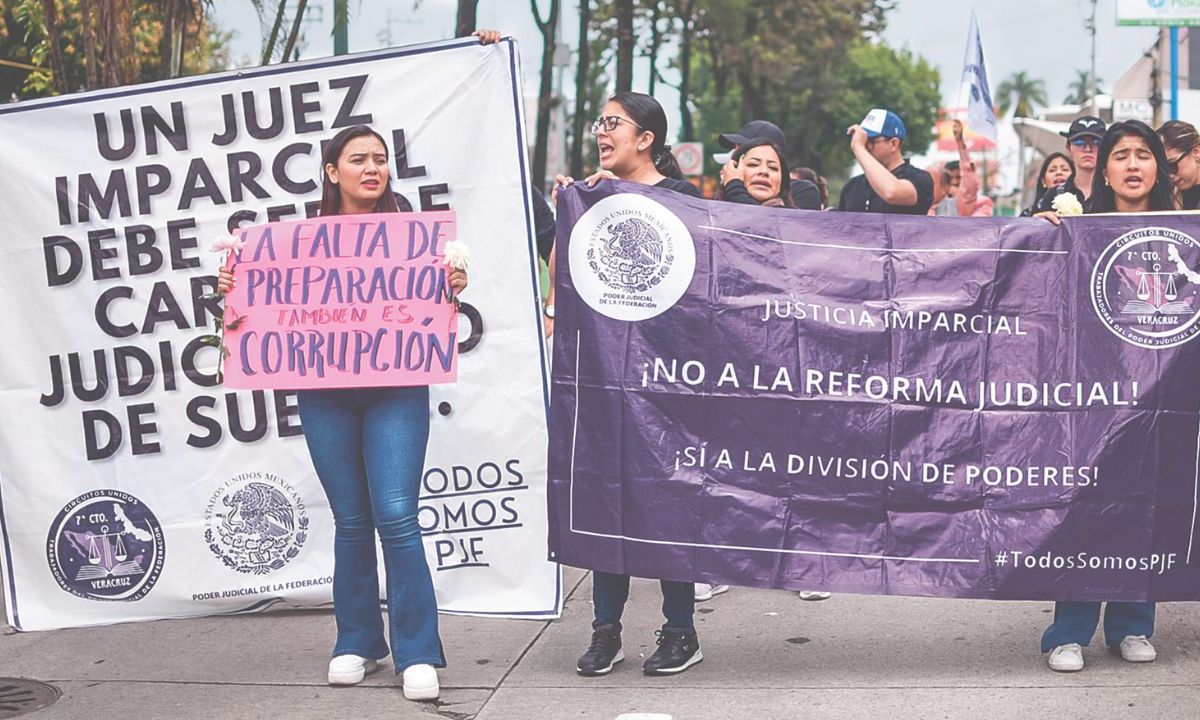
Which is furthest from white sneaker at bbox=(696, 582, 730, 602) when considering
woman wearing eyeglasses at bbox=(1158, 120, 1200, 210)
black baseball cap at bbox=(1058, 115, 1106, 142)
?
black baseball cap at bbox=(1058, 115, 1106, 142)

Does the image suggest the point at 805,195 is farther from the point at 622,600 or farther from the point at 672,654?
the point at 672,654

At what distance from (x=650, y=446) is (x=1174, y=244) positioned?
6.13 ft

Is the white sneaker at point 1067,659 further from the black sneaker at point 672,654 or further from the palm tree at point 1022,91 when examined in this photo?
the palm tree at point 1022,91

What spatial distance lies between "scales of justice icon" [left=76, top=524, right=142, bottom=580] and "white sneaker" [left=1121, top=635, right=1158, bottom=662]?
3630mm

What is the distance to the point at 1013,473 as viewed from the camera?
200 inches

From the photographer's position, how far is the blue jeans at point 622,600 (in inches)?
208

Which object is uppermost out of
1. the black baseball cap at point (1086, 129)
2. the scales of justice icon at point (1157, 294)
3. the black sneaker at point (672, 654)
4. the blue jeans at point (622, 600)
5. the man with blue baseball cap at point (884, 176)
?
the black baseball cap at point (1086, 129)

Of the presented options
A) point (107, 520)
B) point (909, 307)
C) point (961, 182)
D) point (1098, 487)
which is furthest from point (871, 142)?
point (961, 182)

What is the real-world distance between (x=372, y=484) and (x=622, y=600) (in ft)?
3.19

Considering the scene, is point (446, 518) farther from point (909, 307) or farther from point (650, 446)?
point (909, 307)

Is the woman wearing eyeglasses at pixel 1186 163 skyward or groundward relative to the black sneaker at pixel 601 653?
skyward

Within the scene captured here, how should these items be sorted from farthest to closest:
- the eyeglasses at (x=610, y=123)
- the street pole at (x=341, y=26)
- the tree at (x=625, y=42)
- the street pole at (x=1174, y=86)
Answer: the tree at (x=625, y=42) → the street pole at (x=1174, y=86) → the street pole at (x=341, y=26) → the eyeglasses at (x=610, y=123)

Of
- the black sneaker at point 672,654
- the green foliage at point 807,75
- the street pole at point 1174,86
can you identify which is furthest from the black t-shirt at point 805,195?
the green foliage at point 807,75

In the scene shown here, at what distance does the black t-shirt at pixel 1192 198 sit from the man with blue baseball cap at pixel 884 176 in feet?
4.37
